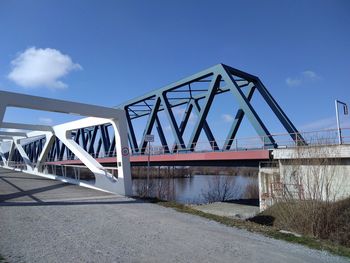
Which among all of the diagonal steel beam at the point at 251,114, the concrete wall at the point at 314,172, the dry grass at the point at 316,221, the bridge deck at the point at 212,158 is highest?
the diagonal steel beam at the point at 251,114

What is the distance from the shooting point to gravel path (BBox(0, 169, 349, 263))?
544cm

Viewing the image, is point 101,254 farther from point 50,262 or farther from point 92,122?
point 92,122

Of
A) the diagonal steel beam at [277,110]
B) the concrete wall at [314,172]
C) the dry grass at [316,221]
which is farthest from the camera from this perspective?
the diagonal steel beam at [277,110]

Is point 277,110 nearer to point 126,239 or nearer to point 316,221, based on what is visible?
point 316,221

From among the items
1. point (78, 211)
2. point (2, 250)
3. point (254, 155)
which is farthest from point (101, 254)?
point (254, 155)

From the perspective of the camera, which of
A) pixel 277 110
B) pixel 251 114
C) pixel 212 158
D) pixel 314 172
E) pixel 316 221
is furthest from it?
pixel 277 110

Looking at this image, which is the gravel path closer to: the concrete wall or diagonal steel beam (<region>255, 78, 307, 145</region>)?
the concrete wall

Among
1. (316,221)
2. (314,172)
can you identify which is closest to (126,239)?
(316,221)

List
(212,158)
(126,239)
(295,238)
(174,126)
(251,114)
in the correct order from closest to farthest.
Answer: (126,239)
(295,238)
(212,158)
(251,114)
(174,126)

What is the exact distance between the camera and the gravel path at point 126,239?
5441 mm

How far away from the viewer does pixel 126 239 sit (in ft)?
21.3

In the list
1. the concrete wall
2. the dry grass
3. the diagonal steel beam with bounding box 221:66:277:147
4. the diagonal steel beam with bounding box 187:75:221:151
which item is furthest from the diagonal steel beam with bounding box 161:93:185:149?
the dry grass

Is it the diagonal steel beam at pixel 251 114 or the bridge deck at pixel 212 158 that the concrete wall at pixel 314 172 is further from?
the diagonal steel beam at pixel 251 114

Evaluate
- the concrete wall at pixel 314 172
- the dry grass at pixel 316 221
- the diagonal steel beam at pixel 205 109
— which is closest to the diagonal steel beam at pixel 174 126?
the diagonal steel beam at pixel 205 109
